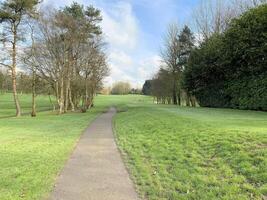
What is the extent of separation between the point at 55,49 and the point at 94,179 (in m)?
33.4

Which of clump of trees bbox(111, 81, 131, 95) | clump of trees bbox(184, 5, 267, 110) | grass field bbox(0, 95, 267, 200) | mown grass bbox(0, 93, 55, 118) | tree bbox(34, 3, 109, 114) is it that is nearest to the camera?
grass field bbox(0, 95, 267, 200)

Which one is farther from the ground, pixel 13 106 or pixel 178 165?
pixel 178 165

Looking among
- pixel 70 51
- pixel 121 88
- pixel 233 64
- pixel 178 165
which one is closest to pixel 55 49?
pixel 70 51

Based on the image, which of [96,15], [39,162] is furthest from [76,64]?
[39,162]

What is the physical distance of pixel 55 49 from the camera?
128 ft

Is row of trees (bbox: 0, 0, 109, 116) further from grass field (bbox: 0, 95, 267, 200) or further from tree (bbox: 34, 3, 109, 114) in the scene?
grass field (bbox: 0, 95, 267, 200)

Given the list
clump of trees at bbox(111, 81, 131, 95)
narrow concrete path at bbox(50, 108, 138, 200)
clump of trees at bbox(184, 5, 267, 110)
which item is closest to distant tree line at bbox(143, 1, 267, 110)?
clump of trees at bbox(184, 5, 267, 110)

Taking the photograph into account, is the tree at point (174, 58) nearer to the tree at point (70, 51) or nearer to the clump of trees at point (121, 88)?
the tree at point (70, 51)

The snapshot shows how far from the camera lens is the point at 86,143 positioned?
14.0 m

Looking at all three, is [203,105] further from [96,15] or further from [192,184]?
[192,184]

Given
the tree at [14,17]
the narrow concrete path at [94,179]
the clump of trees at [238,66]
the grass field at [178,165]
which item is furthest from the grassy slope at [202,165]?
the tree at [14,17]

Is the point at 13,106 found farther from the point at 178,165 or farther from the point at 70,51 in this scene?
the point at 178,165

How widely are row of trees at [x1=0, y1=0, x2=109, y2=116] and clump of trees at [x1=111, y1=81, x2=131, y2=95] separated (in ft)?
336

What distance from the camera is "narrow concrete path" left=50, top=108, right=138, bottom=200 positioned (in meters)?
Answer: 6.43
